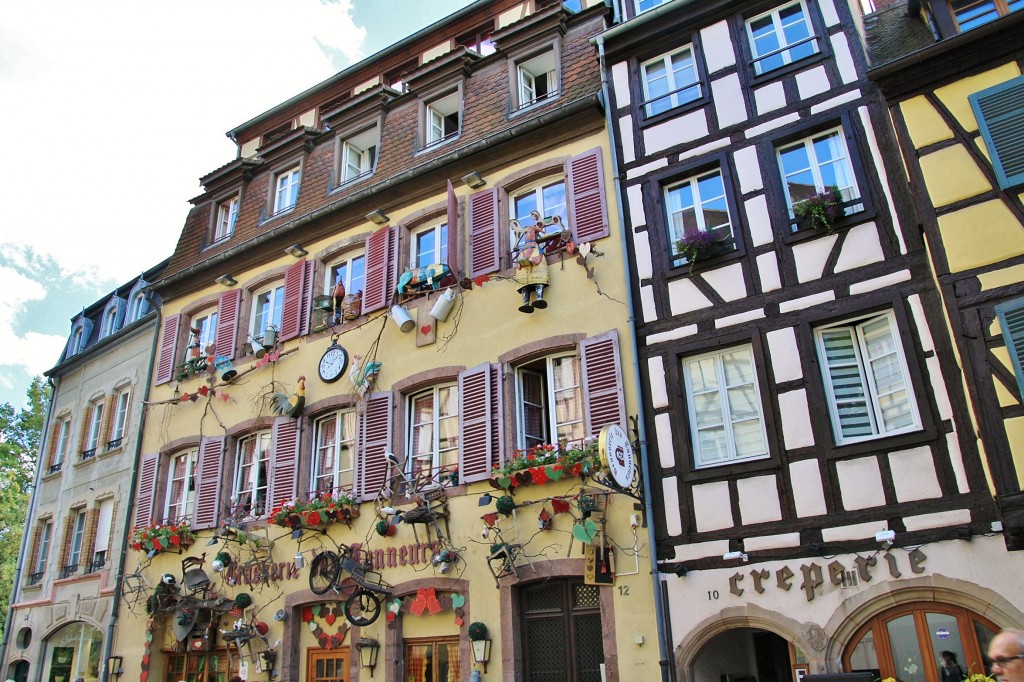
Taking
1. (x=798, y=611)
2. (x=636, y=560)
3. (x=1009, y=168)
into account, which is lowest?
(x=798, y=611)

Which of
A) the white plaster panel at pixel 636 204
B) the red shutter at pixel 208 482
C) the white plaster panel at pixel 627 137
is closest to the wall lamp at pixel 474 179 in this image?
the white plaster panel at pixel 627 137

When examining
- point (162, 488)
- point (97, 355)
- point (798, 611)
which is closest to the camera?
point (798, 611)

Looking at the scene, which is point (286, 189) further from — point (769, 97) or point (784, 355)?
point (784, 355)

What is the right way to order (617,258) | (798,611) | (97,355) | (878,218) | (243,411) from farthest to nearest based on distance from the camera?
(97,355)
(243,411)
(617,258)
(878,218)
(798,611)

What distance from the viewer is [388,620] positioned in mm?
11578

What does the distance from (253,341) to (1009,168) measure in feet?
40.0

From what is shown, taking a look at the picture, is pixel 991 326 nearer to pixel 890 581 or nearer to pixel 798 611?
pixel 890 581

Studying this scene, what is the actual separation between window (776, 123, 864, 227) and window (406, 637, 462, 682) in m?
7.01

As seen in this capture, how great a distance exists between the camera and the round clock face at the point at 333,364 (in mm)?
13734

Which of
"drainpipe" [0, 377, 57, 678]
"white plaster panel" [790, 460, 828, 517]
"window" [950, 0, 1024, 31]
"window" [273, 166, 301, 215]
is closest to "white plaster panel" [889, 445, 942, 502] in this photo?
"white plaster panel" [790, 460, 828, 517]

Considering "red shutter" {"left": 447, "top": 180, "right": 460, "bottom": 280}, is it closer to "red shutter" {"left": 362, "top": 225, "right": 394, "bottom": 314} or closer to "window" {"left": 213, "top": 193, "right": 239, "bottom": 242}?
"red shutter" {"left": 362, "top": 225, "right": 394, "bottom": 314}

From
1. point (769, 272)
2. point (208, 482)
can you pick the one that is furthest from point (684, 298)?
point (208, 482)

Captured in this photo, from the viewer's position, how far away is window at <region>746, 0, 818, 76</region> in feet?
36.1

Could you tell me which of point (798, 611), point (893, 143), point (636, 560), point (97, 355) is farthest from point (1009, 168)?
point (97, 355)
